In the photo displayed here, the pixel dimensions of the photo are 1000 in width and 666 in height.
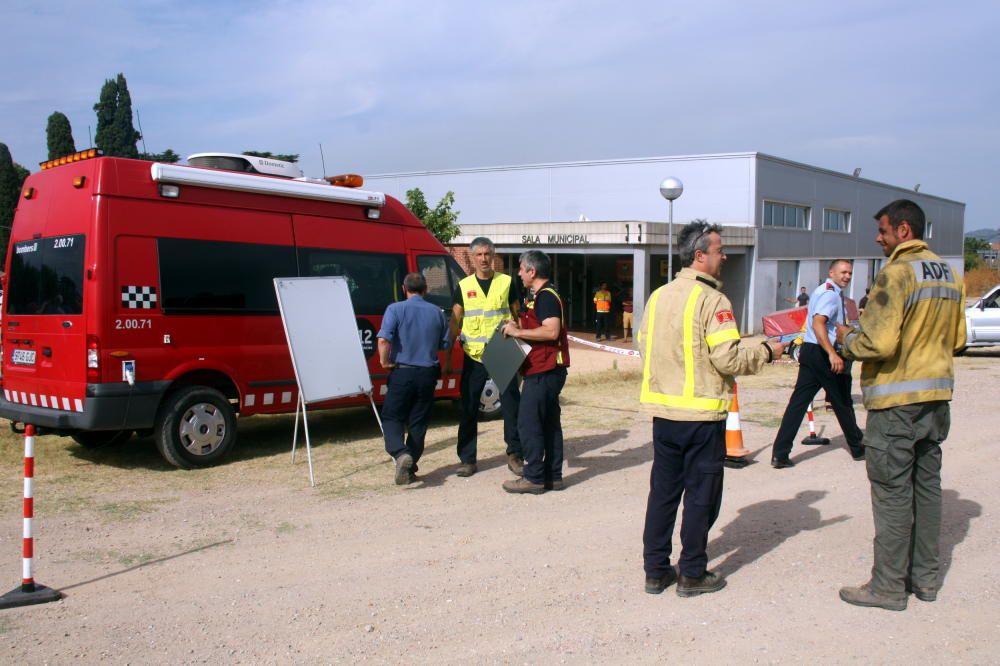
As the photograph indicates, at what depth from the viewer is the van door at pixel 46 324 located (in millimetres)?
7180

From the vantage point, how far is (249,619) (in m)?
4.29

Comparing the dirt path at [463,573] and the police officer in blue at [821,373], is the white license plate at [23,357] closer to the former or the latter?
the dirt path at [463,573]

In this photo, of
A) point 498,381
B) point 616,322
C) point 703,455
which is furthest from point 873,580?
point 616,322

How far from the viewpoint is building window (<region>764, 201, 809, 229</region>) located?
2933cm

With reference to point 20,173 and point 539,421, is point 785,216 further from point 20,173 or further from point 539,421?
point 20,173

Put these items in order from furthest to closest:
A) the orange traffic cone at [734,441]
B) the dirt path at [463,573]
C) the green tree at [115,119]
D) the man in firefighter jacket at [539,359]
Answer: the green tree at [115,119] → the orange traffic cone at [734,441] → the man in firefighter jacket at [539,359] → the dirt path at [463,573]

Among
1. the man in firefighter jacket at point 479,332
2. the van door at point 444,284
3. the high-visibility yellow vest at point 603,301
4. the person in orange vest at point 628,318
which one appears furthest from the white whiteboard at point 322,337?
the person in orange vest at point 628,318

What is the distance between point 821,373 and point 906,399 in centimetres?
339

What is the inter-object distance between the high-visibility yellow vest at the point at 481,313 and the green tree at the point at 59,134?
4092 cm

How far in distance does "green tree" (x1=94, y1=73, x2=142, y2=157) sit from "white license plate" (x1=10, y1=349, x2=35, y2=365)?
22.5m

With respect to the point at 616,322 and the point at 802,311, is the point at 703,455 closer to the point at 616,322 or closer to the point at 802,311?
the point at 802,311

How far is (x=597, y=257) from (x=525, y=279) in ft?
70.8

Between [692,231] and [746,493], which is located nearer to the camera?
[692,231]

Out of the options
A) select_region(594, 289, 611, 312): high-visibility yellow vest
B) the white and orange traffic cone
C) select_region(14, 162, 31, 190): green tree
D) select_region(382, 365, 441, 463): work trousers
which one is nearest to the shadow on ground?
the white and orange traffic cone
